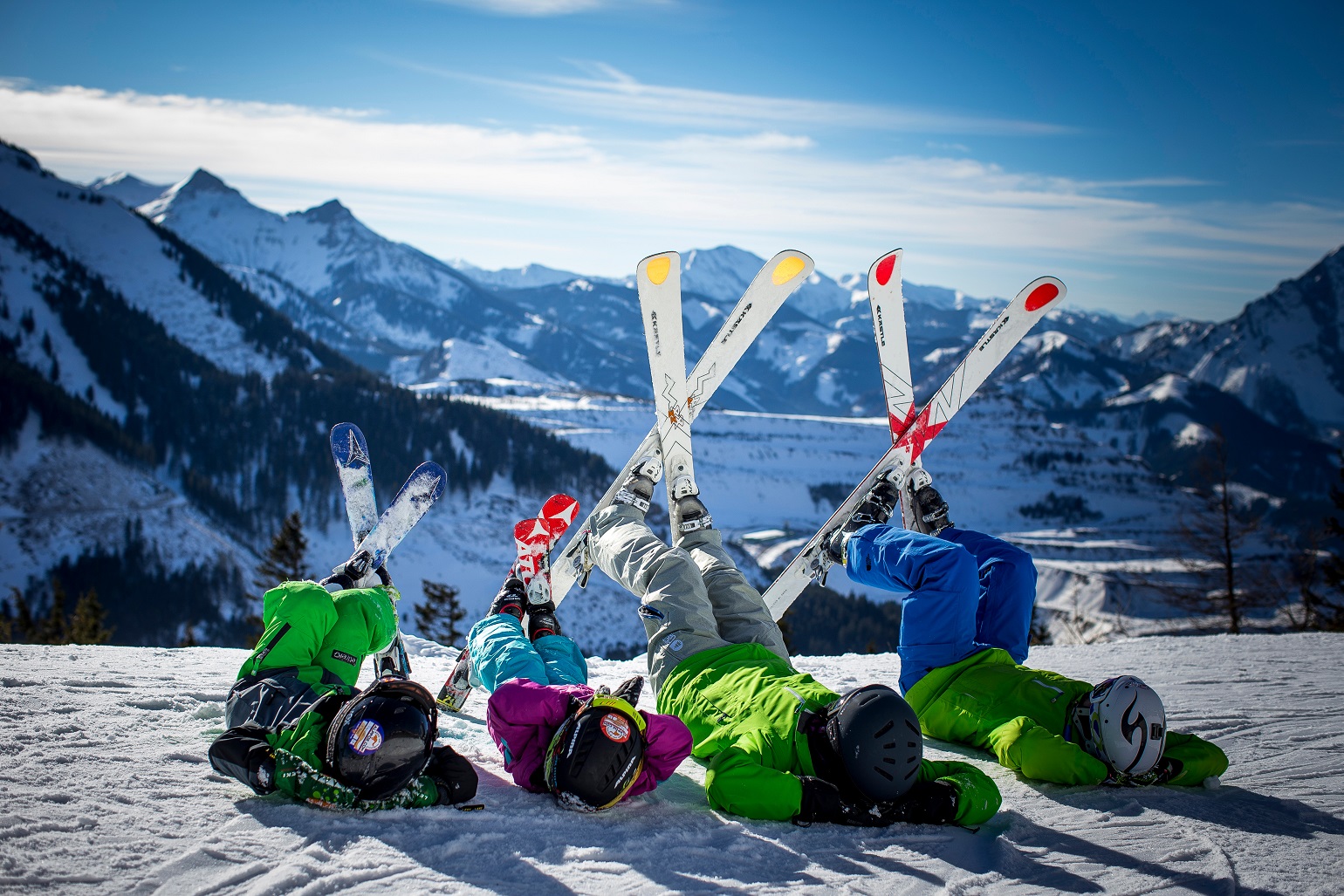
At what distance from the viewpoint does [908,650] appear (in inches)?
210

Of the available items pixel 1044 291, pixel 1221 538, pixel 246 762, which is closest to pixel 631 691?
pixel 246 762

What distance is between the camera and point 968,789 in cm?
381

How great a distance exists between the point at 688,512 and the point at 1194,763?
12.5ft

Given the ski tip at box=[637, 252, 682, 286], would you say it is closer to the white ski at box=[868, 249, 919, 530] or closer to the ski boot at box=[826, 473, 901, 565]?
the white ski at box=[868, 249, 919, 530]

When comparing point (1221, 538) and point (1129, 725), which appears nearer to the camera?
point (1129, 725)

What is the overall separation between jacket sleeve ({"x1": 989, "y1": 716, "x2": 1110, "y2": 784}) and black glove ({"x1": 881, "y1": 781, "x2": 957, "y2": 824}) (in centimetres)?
88

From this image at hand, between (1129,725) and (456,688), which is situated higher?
(1129,725)

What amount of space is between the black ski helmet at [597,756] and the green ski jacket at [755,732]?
442 millimetres

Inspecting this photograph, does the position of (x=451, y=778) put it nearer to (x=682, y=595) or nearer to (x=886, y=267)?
(x=682, y=595)

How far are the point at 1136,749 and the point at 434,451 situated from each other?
108091mm

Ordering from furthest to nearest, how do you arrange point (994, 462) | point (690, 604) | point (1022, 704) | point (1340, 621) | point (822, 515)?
1. point (994, 462)
2. point (822, 515)
3. point (1340, 621)
4. point (690, 604)
5. point (1022, 704)

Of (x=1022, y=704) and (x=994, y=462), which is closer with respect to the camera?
(x=1022, y=704)

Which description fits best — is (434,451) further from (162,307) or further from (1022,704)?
(1022,704)

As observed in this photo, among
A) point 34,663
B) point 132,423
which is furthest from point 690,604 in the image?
point 132,423
